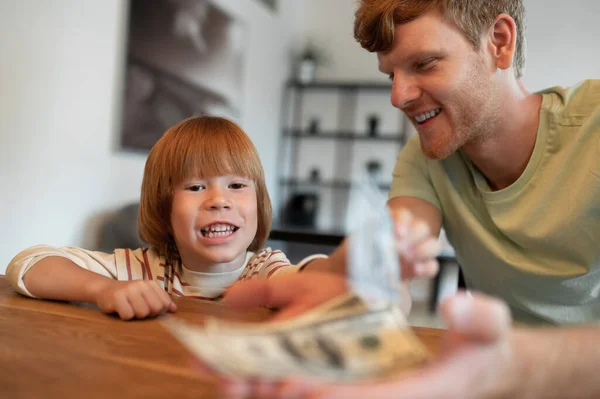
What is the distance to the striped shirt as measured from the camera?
3.45 feet

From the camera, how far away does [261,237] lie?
1253mm

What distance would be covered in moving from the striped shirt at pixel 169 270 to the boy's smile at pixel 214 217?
39 mm

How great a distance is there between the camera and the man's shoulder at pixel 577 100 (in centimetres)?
113

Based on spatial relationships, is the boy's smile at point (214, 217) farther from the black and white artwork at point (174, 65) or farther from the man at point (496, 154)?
the black and white artwork at point (174, 65)

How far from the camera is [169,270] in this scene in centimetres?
113

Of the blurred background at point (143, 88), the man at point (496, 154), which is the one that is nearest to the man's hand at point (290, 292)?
the man at point (496, 154)

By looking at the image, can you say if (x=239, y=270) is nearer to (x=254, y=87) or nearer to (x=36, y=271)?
(x=36, y=271)

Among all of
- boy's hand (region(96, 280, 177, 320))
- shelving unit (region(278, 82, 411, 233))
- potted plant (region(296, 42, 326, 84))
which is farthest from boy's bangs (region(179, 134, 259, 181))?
potted plant (region(296, 42, 326, 84))

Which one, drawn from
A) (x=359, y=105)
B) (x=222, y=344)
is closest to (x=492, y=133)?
(x=222, y=344)

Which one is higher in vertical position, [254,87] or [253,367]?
[254,87]

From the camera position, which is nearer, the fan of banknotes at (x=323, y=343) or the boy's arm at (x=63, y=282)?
the fan of banknotes at (x=323, y=343)

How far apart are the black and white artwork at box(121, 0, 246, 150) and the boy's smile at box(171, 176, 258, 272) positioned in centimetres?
188

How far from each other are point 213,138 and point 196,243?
0.68 ft

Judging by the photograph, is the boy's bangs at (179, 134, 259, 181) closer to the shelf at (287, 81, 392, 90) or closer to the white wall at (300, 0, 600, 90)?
the white wall at (300, 0, 600, 90)
